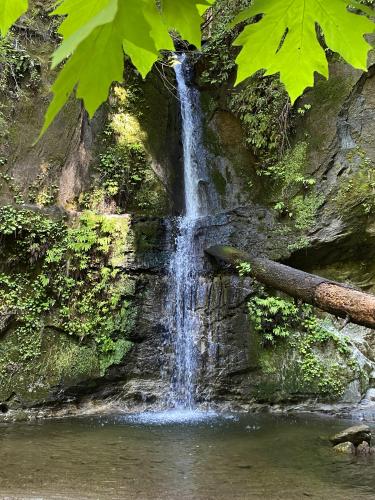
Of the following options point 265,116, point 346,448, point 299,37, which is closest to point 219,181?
point 265,116

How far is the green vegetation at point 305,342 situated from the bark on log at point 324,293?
1262mm

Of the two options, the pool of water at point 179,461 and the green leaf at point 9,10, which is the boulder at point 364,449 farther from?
the green leaf at point 9,10

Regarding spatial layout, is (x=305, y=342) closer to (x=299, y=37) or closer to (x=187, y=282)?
(x=187, y=282)

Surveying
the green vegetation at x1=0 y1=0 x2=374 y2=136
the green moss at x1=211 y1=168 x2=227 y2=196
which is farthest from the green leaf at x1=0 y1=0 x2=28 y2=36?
the green moss at x1=211 y1=168 x2=227 y2=196

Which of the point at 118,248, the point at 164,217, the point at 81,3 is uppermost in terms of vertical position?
the point at 164,217

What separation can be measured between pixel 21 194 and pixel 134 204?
2.30m

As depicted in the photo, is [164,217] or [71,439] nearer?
[71,439]

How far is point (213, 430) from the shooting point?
18.6ft

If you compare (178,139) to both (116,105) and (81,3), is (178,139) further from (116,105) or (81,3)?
(81,3)

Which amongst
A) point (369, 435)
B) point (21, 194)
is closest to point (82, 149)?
point (21, 194)

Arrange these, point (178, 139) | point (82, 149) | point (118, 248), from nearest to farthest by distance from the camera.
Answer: point (118, 248) → point (82, 149) → point (178, 139)

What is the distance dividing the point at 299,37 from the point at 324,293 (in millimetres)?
2941

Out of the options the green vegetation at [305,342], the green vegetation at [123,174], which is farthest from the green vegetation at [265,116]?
the green vegetation at [305,342]

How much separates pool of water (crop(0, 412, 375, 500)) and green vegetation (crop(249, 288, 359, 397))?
942 millimetres
